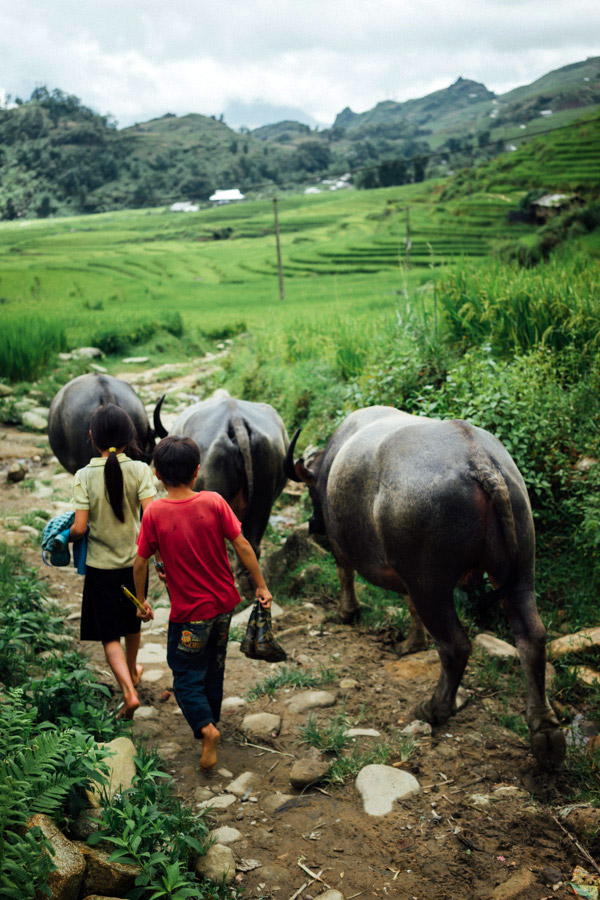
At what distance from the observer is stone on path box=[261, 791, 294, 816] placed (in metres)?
2.72

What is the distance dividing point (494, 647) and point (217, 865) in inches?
85.6

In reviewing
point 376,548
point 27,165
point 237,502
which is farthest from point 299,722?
point 27,165

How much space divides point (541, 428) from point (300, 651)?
2.30 m

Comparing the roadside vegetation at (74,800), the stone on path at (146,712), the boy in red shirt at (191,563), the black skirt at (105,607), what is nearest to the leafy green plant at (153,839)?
the roadside vegetation at (74,800)

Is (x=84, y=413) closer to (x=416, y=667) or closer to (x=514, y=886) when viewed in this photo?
(x=416, y=667)

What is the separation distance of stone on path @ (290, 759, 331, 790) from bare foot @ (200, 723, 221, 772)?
0.35 metres

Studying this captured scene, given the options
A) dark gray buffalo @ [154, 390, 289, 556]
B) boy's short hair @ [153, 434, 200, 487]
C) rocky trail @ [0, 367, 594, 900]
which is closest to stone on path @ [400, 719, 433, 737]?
rocky trail @ [0, 367, 594, 900]

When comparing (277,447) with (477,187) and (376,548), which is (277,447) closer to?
(376,548)

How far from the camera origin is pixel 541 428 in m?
4.74

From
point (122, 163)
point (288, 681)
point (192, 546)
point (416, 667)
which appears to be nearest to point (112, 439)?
point (192, 546)

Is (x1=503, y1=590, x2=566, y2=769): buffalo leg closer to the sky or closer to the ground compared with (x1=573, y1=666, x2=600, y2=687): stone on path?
closer to the sky

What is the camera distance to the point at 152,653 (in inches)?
166

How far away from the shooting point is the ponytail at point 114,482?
10.9 feet

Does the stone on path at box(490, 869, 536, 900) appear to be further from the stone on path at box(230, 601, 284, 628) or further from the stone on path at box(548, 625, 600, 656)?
the stone on path at box(230, 601, 284, 628)
